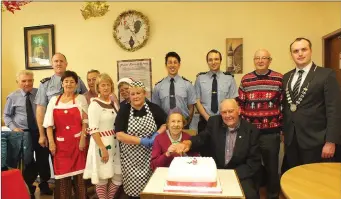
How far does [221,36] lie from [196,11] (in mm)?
472

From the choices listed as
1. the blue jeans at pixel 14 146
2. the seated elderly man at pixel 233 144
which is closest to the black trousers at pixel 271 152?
the seated elderly man at pixel 233 144

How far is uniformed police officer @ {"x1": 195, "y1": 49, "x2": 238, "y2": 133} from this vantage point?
2896 millimetres

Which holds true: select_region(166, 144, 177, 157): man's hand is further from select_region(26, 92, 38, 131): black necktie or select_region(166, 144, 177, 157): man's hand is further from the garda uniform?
select_region(26, 92, 38, 131): black necktie

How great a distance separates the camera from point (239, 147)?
2.09 meters

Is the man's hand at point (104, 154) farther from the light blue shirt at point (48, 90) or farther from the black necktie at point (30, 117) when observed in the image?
the black necktie at point (30, 117)

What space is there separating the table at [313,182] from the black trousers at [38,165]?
2551mm

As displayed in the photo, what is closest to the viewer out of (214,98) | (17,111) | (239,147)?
(239,147)

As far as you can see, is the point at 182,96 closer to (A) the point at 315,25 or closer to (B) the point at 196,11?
(B) the point at 196,11

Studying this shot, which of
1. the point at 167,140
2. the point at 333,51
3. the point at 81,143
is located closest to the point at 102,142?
the point at 81,143

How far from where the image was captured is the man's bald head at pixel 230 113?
6.97 feet

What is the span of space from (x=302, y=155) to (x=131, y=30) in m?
2.70

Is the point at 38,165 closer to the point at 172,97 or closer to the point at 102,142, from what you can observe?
the point at 102,142

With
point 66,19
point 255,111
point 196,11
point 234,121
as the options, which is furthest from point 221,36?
point 66,19

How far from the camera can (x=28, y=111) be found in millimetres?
3000
